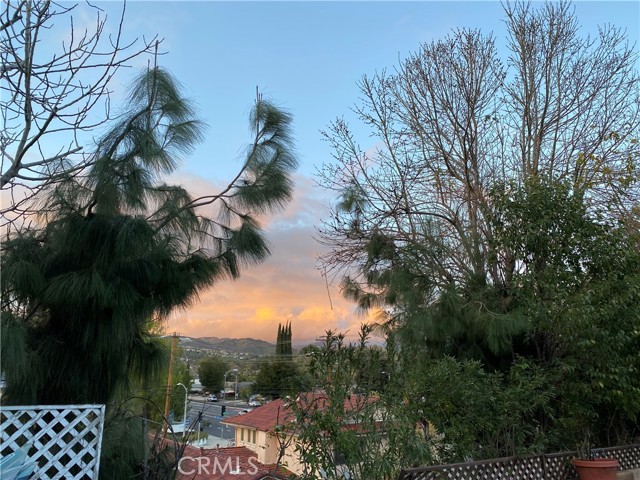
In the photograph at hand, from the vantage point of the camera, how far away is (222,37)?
4.75m

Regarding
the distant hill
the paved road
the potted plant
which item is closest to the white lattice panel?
the paved road

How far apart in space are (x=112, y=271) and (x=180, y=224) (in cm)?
63

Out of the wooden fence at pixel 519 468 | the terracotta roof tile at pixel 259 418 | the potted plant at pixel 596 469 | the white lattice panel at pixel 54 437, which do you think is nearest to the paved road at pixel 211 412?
the white lattice panel at pixel 54 437

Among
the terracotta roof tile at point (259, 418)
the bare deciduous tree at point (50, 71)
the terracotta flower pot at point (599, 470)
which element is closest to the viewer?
the bare deciduous tree at point (50, 71)

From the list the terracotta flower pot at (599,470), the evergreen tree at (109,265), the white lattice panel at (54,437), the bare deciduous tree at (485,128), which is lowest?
the terracotta flower pot at (599,470)

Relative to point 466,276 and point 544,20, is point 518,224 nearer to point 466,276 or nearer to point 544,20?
point 466,276

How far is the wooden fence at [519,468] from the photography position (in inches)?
139

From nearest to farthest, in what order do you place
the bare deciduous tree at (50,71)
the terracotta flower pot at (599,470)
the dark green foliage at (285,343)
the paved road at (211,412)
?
the bare deciduous tree at (50,71), the paved road at (211,412), the terracotta flower pot at (599,470), the dark green foliage at (285,343)

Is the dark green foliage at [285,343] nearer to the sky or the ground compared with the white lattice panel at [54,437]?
nearer to the sky

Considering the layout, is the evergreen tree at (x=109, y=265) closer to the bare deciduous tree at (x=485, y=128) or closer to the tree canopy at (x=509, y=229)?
the tree canopy at (x=509, y=229)

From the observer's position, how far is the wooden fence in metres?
3.54

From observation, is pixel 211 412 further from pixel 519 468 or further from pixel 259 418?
pixel 259 418

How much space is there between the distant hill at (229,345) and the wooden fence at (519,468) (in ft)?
14.4

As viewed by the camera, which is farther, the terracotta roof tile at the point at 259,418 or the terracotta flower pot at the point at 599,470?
the terracotta roof tile at the point at 259,418
